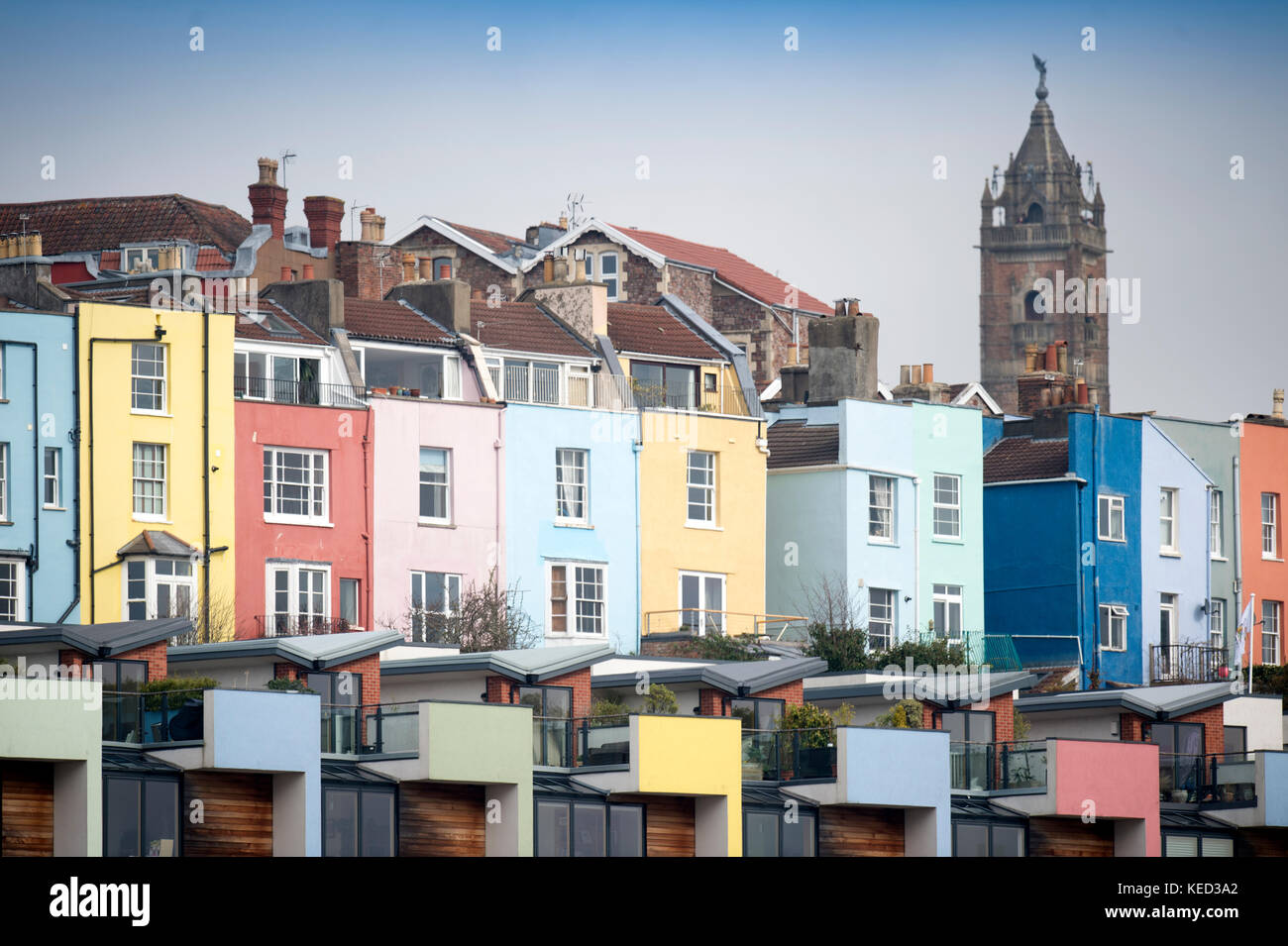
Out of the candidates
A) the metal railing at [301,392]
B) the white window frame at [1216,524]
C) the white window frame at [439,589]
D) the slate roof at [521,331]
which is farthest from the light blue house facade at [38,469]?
the white window frame at [1216,524]

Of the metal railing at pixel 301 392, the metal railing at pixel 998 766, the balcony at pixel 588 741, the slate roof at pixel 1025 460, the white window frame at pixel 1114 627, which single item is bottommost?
the metal railing at pixel 998 766

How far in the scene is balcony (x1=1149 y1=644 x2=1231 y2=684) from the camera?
76.4 meters

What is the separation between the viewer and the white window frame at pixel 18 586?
61906 mm

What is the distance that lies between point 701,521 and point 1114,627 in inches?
465

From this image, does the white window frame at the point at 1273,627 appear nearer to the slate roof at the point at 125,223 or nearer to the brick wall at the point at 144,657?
the slate roof at the point at 125,223

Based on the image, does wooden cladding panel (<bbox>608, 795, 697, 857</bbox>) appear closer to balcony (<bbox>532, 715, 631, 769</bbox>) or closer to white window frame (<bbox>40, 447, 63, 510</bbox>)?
balcony (<bbox>532, 715, 631, 769</bbox>)

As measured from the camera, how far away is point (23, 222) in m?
88.9

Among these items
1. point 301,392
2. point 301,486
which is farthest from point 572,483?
point 301,486

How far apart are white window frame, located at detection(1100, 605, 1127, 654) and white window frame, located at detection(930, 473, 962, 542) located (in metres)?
4.31

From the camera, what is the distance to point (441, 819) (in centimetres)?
5078

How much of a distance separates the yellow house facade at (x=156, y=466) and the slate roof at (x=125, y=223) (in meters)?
21.0

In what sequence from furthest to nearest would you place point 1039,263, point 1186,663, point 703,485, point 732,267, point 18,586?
point 1039,263 → point 732,267 → point 1186,663 → point 703,485 → point 18,586

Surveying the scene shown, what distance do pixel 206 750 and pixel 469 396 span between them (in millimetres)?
24199

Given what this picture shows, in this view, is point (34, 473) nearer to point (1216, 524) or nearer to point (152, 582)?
point (152, 582)
